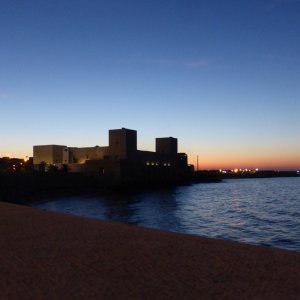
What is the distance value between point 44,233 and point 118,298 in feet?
15.6

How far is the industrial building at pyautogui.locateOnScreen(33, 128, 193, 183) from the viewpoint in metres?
74.8

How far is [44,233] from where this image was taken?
28.1 ft

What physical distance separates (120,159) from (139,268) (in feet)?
228

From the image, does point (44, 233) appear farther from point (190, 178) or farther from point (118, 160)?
point (190, 178)

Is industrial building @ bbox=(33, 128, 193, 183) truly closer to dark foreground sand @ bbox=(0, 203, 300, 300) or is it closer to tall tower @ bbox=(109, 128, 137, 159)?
tall tower @ bbox=(109, 128, 137, 159)

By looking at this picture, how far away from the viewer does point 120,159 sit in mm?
74750

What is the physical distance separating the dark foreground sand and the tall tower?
71.2m

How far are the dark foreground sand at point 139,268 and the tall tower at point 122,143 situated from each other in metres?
71.2

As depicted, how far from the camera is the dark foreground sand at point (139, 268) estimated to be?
4.47m

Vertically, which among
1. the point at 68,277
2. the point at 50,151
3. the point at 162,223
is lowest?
the point at 162,223

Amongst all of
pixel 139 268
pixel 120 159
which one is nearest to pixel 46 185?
pixel 120 159

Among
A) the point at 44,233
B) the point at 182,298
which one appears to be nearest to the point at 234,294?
the point at 182,298

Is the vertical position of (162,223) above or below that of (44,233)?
below

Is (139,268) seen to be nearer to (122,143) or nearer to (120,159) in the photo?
(120,159)
